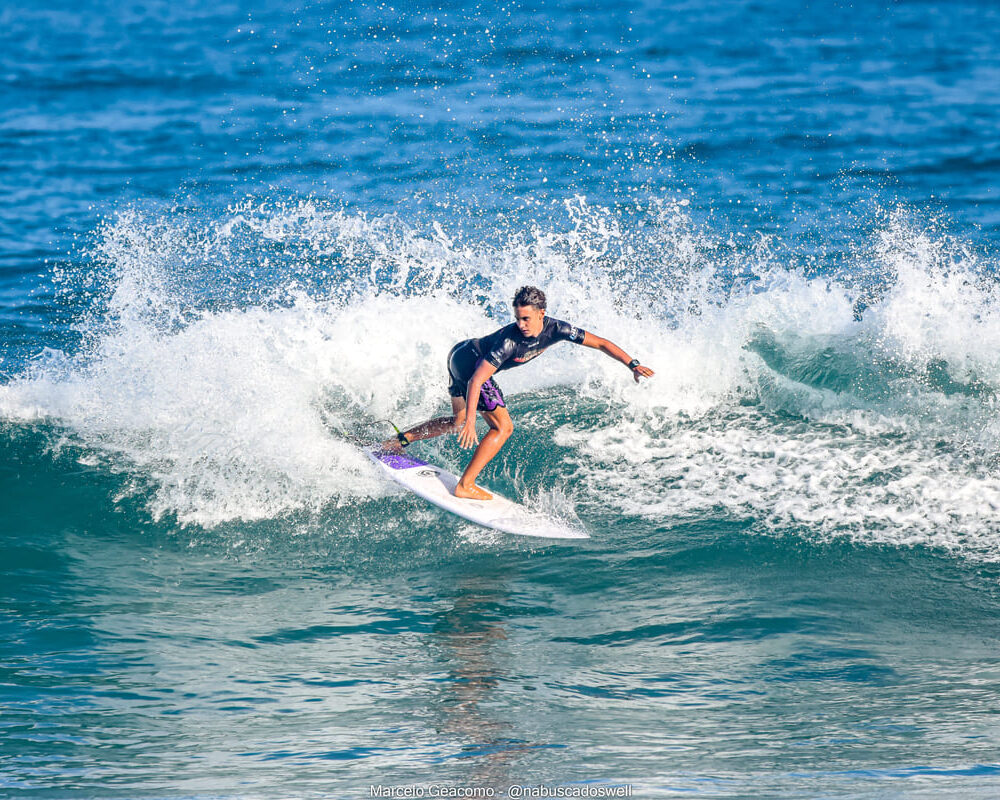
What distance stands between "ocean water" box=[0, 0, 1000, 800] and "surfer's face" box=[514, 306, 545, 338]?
1.59 m

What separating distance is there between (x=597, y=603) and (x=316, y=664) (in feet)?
6.48

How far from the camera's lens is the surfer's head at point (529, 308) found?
792cm

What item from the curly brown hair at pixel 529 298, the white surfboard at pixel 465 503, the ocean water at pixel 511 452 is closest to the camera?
the ocean water at pixel 511 452

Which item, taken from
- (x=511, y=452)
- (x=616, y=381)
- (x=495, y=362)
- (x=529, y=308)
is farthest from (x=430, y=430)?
(x=616, y=381)

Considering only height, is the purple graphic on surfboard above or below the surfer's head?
below

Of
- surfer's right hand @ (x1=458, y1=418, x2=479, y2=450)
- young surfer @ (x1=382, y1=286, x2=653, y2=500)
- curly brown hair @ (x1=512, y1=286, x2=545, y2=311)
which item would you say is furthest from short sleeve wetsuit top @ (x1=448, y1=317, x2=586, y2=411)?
surfer's right hand @ (x1=458, y1=418, x2=479, y2=450)

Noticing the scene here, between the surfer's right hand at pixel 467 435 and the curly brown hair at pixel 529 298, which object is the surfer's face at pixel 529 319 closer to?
the curly brown hair at pixel 529 298

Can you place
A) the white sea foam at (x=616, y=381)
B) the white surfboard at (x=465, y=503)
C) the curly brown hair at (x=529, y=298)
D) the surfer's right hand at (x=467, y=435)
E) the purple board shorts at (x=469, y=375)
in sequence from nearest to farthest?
1. the surfer's right hand at (x=467, y=435)
2. the curly brown hair at (x=529, y=298)
3. the white surfboard at (x=465, y=503)
4. the purple board shorts at (x=469, y=375)
5. the white sea foam at (x=616, y=381)

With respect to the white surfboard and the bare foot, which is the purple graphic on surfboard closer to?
the white surfboard

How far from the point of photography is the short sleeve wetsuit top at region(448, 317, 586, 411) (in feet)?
26.9

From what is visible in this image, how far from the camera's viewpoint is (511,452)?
983 cm

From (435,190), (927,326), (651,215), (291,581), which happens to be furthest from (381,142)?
(291,581)

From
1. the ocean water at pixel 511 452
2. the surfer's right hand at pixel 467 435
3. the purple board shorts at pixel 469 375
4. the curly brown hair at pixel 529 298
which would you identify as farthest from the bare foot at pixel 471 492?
the curly brown hair at pixel 529 298

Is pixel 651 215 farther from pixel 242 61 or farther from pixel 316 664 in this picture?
pixel 242 61
